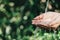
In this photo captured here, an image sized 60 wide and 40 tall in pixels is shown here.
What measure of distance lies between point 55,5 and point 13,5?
66 centimetres

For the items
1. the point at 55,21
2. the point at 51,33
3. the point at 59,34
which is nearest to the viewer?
the point at 55,21

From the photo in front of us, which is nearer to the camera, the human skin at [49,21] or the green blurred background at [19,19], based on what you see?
the human skin at [49,21]

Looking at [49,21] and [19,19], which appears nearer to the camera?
[49,21]

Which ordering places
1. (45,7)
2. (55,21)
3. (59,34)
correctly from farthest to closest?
(45,7) < (59,34) < (55,21)

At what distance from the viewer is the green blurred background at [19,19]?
141 inches

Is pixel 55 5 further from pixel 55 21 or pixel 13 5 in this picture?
pixel 55 21

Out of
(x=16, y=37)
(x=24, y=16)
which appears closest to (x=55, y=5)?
(x=24, y=16)

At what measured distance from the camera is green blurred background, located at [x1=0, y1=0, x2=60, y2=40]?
3586 mm

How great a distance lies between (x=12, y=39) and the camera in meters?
3.66

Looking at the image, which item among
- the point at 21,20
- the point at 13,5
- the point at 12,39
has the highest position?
the point at 13,5

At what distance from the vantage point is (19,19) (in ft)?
12.0

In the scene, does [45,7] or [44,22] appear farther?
[45,7]

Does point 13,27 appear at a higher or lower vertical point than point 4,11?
lower

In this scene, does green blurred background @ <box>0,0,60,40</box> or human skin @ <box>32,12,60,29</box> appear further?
green blurred background @ <box>0,0,60,40</box>
